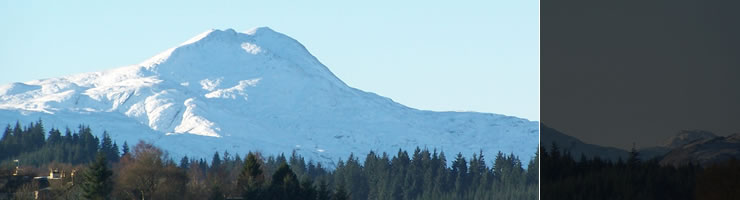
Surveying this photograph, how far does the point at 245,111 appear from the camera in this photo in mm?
161125

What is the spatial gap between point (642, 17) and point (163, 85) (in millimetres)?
153067

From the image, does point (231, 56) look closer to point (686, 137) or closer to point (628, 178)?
point (628, 178)

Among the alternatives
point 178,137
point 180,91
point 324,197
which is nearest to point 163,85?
point 180,91

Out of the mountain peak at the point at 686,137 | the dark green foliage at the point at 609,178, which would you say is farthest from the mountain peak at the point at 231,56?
the mountain peak at the point at 686,137

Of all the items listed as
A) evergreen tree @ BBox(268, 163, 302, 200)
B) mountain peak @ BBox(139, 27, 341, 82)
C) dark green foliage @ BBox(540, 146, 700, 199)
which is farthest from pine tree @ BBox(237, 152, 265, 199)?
mountain peak @ BBox(139, 27, 341, 82)

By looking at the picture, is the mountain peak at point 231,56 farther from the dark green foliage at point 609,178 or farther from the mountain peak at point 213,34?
the dark green foliage at point 609,178

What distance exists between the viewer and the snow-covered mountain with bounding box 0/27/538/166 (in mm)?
147250

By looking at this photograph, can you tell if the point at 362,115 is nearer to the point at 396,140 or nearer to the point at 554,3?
the point at 396,140

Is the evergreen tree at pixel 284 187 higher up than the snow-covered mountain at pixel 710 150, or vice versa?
the evergreen tree at pixel 284 187

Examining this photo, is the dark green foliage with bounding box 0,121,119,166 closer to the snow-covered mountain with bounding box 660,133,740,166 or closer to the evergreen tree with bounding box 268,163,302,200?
the evergreen tree with bounding box 268,163,302,200

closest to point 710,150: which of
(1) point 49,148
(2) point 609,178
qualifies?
(2) point 609,178

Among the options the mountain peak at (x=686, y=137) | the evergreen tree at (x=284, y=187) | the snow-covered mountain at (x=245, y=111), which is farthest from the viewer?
the snow-covered mountain at (x=245, y=111)

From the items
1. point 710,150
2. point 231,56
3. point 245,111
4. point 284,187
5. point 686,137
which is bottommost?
point 710,150

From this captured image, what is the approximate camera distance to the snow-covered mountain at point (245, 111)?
147250mm
